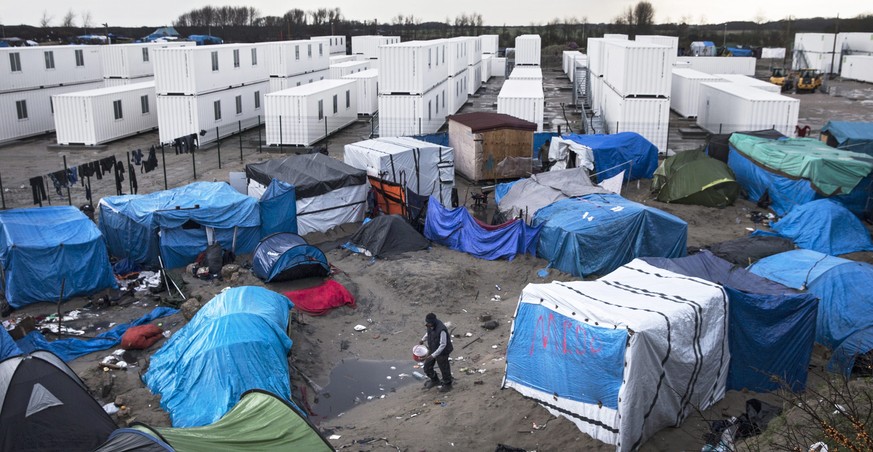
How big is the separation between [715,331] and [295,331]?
313 inches

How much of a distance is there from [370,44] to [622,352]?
55.4m

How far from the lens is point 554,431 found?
32.8 feet

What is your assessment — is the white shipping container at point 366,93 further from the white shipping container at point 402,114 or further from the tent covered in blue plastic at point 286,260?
the tent covered in blue plastic at point 286,260

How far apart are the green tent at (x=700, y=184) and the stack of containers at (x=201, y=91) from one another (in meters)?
18.2

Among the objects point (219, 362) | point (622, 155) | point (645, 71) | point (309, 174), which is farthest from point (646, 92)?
point (219, 362)

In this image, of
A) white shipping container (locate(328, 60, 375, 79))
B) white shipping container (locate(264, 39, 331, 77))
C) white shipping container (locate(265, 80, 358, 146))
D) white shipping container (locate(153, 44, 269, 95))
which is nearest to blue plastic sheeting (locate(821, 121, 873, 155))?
white shipping container (locate(265, 80, 358, 146))

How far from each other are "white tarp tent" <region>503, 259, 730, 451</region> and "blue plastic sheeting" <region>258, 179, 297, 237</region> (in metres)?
9.83

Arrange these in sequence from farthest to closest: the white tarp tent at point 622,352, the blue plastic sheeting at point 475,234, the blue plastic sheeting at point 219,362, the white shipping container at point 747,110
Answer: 1. the white shipping container at point 747,110
2. the blue plastic sheeting at point 475,234
3. the blue plastic sheeting at point 219,362
4. the white tarp tent at point 622,352

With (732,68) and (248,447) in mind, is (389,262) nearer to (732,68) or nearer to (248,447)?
(248,447)

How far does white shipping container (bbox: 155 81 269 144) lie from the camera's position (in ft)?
103

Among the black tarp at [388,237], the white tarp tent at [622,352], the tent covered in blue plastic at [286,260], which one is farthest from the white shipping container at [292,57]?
the white tarp tent at [622,352]

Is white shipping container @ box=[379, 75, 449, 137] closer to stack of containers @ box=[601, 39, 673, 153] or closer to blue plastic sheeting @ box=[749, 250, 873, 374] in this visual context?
stack of containers @ box=[601, 39, 673, 153]

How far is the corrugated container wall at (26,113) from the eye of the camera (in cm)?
3322

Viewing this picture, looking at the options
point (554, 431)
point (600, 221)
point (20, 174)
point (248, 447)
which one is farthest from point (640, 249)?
point (20, 174)
